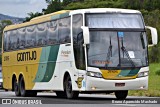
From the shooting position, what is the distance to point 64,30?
2559cm

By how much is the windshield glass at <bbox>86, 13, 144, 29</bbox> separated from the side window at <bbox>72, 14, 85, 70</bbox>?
0.44 meters

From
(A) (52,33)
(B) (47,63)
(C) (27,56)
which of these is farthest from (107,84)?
(C) (27,56)

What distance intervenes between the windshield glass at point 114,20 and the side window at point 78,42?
1.43 ft

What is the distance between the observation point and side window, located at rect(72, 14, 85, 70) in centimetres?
2384

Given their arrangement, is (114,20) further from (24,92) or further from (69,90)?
(24,92)

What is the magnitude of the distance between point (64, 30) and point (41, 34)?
2.92 meters

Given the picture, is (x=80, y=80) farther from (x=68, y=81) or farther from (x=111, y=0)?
(x=111, y=0)

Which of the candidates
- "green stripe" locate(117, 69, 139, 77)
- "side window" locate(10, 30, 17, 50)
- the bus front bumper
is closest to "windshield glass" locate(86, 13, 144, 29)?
"green stripe" locate(117, 69, 139, 77)

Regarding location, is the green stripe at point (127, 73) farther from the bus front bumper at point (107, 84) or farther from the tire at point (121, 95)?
the tire at point (121, 95)

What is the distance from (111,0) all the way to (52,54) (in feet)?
353

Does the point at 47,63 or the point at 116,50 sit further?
the point at 47,63

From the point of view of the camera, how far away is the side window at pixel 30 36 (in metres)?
29.3

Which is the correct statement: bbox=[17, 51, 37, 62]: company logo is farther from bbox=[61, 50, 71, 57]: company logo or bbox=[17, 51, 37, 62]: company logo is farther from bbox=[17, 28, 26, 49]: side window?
bbox=[61, 50, 71, 57]: company logo

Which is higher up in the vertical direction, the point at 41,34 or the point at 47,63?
the point at 41,34
